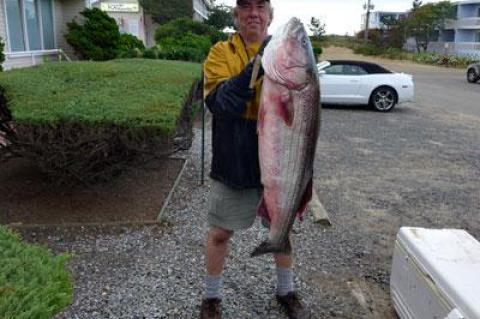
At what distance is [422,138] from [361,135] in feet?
3.73

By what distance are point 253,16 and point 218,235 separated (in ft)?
3.86

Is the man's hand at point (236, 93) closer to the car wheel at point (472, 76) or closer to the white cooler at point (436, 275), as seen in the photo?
the white cooler at point (436, 275)

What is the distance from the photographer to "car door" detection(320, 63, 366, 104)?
44.0ft

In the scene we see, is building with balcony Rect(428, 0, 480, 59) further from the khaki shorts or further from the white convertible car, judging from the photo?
the khaki shorts

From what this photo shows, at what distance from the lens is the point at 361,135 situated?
389 inches

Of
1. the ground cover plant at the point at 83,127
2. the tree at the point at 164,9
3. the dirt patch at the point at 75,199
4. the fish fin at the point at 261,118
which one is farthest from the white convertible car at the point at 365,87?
the tree at the point at 164,9

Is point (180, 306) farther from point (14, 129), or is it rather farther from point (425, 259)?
point (14, 129)

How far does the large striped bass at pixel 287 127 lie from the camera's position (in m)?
1.90

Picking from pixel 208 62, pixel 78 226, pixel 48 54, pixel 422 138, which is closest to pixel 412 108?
pixel 422 138

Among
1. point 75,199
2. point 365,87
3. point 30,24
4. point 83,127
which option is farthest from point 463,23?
point 83,127

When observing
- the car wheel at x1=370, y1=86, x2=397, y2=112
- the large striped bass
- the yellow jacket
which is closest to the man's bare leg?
the large striped bass

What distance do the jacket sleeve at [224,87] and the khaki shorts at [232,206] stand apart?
51cm

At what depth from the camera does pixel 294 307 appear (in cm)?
306

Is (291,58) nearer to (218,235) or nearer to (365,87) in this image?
(218,235)
